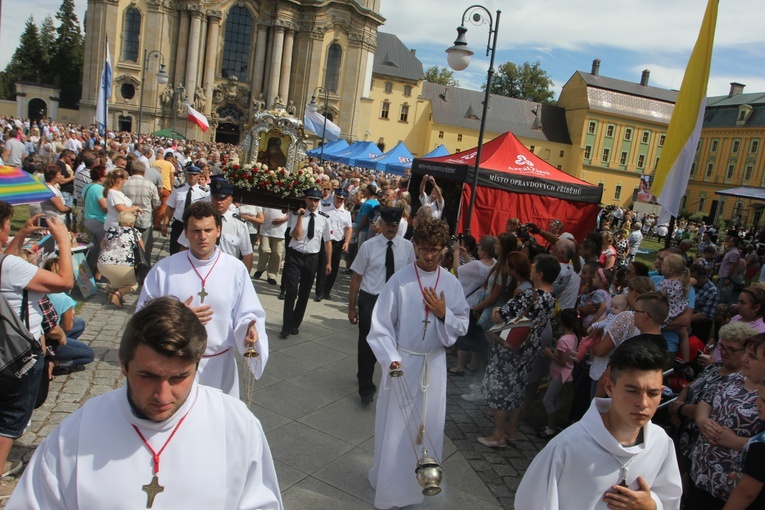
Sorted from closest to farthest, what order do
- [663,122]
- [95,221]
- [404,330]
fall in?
1. [404,330]
2. [95,221]
3. [663,122]

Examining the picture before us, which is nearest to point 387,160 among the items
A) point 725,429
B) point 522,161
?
point 522,161

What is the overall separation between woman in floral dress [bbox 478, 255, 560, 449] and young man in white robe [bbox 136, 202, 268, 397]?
2409 millimetres

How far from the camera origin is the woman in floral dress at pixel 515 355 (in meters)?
5.35

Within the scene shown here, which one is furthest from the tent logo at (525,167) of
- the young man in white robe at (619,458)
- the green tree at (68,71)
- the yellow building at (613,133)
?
the green tree at (68,71)

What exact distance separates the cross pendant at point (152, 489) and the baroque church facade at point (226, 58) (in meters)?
48.1

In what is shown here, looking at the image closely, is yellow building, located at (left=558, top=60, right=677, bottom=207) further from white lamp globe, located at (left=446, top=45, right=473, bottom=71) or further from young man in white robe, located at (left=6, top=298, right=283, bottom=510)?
young man in white robe, located at (left=6, top=298, right=283, bottom=510)

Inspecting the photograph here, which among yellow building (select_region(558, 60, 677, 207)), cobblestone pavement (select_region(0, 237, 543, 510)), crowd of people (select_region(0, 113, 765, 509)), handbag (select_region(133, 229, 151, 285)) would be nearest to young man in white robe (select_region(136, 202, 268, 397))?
crowd of people (select_region(0, 113, 765, 509))

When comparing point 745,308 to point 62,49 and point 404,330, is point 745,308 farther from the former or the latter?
point 62,49

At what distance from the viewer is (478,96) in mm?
69250

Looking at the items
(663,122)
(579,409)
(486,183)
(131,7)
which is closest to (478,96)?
(663,122)

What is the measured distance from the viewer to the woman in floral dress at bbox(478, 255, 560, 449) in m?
5.35

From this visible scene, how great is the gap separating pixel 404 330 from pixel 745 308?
3.30 metres

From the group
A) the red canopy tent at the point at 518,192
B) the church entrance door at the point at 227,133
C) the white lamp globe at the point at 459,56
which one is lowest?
the red canopy tent at the point at 518,192

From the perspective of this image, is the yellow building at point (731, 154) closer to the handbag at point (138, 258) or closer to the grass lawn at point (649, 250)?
the grass lawn at point (649, 250)
